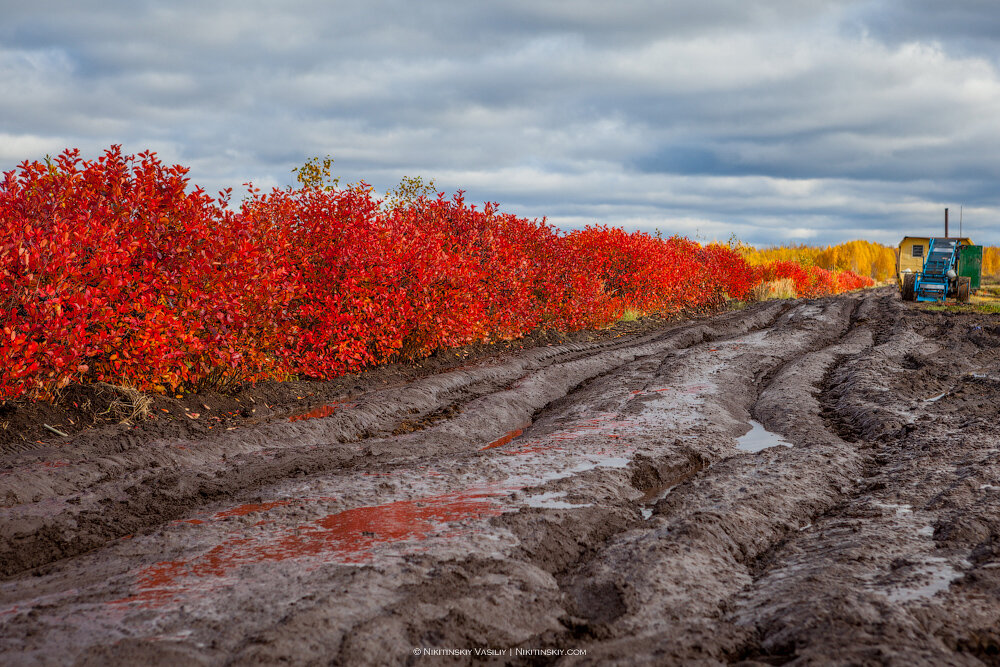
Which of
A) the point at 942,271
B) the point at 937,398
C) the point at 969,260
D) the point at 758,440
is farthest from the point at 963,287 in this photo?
the point at 758,440

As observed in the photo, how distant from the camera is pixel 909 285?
25.0m

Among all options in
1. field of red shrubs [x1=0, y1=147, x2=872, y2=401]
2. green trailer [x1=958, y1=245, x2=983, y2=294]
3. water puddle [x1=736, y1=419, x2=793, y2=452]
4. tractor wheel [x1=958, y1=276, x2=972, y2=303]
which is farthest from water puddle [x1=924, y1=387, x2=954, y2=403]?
green trailer [x1=958, y1=245, x2=983, y2=294]

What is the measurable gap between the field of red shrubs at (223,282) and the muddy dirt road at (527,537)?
1.27m

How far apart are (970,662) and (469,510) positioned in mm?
2636

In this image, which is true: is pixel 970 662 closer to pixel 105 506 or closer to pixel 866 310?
pixel 105 506

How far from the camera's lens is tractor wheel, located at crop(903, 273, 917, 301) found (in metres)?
24.9

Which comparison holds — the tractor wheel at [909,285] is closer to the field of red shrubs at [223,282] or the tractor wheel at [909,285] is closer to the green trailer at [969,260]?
the green trailer at [969,260]

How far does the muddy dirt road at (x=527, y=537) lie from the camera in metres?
2.81

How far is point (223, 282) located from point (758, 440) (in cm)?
581

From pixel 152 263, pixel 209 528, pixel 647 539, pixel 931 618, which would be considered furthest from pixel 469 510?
pixel 152 263

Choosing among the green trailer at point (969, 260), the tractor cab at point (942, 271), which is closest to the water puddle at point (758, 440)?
the tractor cab at point (942, 271)

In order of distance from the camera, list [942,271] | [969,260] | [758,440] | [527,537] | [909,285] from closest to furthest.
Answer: [527,537] → [758,440] → [909,285] → [942,271] → [969,260]

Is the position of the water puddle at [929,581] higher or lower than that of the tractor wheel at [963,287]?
lower

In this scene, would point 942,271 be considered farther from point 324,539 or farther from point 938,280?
point 324,539
